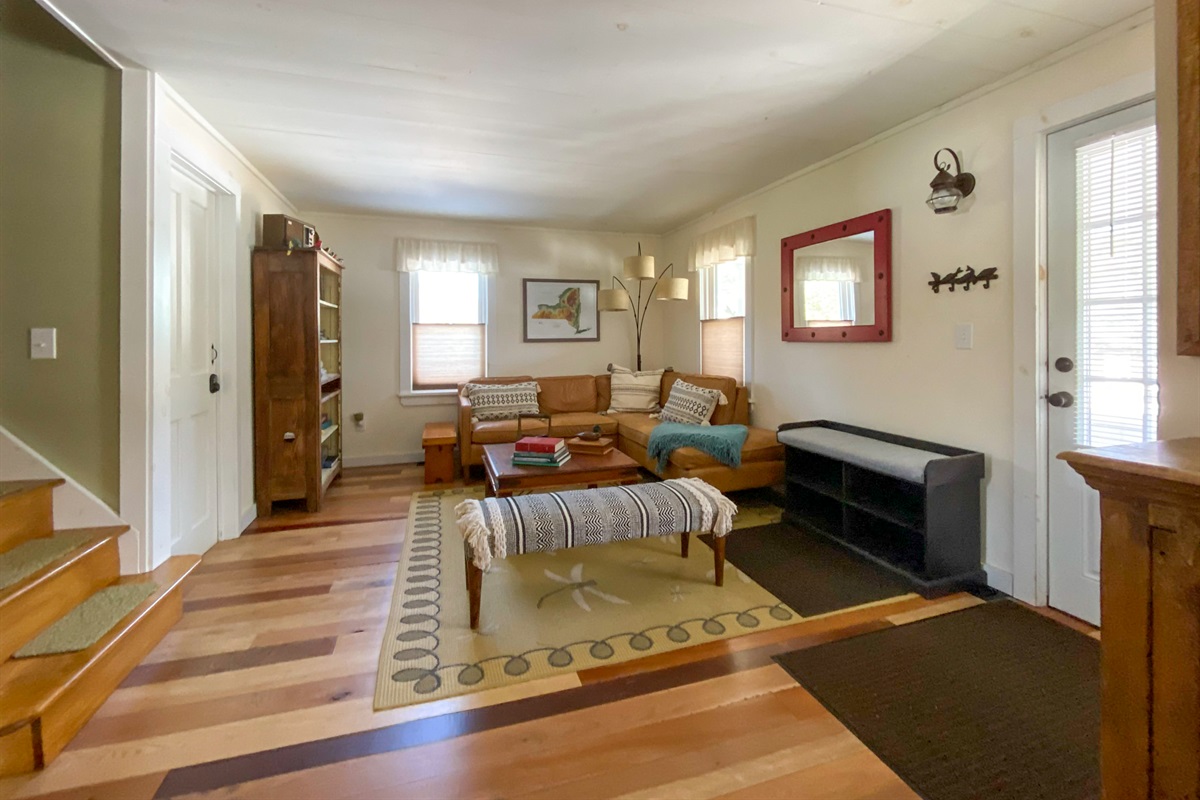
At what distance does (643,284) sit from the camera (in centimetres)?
566

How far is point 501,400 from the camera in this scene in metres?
4.71

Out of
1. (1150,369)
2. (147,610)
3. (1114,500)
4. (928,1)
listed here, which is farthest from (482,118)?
(1150,369)

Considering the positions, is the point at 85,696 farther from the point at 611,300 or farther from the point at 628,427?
the point at 611,300

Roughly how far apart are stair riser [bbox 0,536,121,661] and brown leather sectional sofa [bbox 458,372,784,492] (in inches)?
92.7

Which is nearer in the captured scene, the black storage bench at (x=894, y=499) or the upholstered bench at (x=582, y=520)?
the upholstered bench at (x=582, y=520)

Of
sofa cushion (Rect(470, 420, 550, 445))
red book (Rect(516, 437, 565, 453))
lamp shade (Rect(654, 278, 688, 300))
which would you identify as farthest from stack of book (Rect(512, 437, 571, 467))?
lamp shade (Rect(654, 278, 688, 300))

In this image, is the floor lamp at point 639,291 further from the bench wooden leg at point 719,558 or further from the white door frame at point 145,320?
the white door frame at point 145,320

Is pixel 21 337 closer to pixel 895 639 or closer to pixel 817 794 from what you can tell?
pixel 817 794

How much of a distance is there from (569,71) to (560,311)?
322 cm

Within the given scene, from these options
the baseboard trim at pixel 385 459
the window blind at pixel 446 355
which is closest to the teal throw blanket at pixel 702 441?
the window blind at pixel 446 355

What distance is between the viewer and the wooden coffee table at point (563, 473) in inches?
109

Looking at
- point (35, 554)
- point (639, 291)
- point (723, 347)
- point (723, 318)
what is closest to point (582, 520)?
point (35, 554)

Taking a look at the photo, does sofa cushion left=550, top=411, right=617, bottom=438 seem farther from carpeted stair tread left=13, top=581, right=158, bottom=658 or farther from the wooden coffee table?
carpeted stair tread left=13, top=581, right=158, bottom=658

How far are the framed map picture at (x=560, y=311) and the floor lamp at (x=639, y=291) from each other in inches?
14.0
